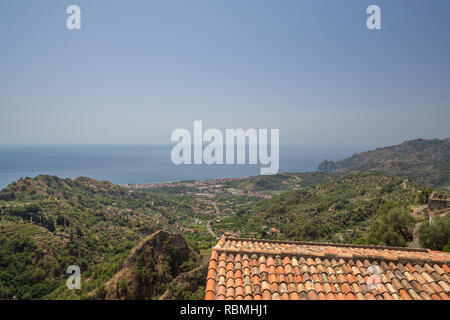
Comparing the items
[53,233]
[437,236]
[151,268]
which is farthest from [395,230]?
[53,233]

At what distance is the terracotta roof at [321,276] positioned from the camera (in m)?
3.67

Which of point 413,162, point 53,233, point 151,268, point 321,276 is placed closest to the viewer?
point 321,276

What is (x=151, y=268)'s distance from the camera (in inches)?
517

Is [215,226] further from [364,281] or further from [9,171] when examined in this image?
[9,171]

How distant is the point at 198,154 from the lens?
184375mm

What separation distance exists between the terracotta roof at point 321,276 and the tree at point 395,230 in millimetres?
11783

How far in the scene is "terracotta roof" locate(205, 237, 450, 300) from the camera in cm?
367

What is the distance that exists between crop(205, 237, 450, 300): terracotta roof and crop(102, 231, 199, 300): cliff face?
10.1 metres

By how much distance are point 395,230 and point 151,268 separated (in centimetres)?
1520

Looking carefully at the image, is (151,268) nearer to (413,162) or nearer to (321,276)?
(321,276)

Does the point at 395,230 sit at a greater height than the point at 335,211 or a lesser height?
greater

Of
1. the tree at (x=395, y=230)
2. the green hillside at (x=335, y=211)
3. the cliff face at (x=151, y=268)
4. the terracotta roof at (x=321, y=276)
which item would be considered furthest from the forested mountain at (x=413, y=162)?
the terracotta roof at (x=321, y=276)

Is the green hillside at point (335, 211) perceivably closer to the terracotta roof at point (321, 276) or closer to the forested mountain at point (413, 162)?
the terracotta roof at point (321, 276)
